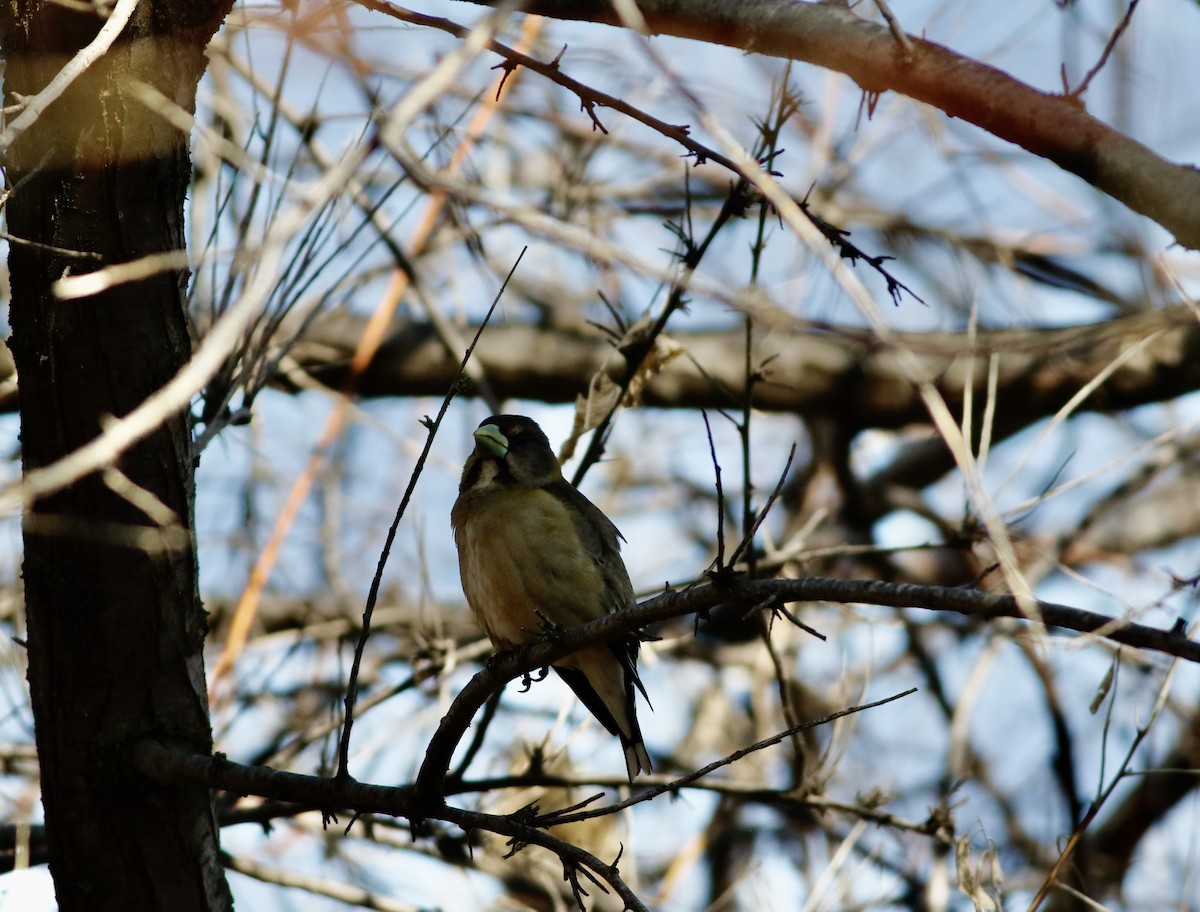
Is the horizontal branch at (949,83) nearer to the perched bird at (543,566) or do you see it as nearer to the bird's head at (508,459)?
the perched bird at (543,566)

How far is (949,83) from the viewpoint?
2.63 meters

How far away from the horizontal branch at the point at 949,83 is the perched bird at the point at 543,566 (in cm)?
242

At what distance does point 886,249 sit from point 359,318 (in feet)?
10.4

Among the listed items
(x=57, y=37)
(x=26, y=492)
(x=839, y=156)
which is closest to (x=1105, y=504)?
(x=839, y=156)

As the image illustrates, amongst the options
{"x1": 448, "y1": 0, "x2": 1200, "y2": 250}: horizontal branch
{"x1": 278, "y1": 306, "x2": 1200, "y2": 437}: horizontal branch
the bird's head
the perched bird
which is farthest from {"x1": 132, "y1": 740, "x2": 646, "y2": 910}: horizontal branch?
{"x1": 278, "y1": 306, "x2": 1200, "y2": 437}: horizontal branch

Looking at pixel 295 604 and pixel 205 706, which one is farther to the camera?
pixel 295 604

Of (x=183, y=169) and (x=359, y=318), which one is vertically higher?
(x=359, y=318)

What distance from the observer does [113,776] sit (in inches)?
132

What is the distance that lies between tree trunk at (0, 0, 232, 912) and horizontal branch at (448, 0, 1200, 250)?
1.14 m

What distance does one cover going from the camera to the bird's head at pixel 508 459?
529 cm

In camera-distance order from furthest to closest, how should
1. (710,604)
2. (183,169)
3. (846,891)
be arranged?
(846,891), (183,169), (710,604)

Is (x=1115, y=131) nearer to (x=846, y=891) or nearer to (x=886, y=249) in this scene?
(x=846, y=891)

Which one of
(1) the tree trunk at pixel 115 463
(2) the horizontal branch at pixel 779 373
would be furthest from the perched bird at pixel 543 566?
(2) the horizontal branch at pixel 779 373

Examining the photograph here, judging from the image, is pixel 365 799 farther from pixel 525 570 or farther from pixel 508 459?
pixel 508 459
